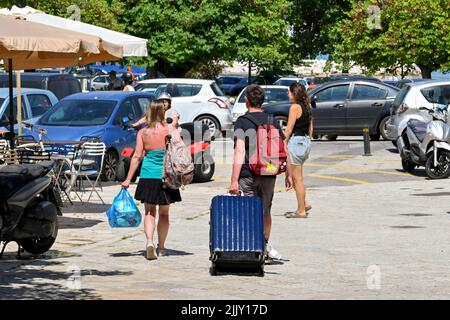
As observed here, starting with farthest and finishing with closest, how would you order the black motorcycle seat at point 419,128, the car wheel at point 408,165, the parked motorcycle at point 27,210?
the car wheel at point 408,165, the black motorcycle seat at point 419,128, the parked motorcycle at point 27,210

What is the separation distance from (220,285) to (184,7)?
119ft

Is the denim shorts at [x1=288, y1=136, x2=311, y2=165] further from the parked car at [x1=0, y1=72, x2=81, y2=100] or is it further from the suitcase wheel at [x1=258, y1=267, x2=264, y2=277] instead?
the parked car at [x1=0, y1=72, x2=81, y2=100]

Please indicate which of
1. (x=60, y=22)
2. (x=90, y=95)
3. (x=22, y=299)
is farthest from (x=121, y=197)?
(x=90, y=95)

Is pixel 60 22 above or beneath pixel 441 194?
above

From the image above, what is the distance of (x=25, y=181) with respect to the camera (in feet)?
42.0

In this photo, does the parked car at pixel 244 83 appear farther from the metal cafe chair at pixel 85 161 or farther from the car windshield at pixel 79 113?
the metal cafe chair at pixel 85 161

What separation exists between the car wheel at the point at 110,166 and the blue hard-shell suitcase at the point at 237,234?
32.3ft

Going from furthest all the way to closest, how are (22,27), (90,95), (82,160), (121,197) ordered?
(90,95) → (82,160) → (22,27) → (121,197)

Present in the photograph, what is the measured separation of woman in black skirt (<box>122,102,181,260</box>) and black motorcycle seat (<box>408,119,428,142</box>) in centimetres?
1069

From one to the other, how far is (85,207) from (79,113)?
4988 mm

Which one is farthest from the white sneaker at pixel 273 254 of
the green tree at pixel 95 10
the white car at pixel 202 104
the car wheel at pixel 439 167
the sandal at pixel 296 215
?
the green tree at pixel 95 10

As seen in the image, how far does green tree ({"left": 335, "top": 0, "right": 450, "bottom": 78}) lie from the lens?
4488 centimetres

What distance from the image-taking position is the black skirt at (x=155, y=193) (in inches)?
508

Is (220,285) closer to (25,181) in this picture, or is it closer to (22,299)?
(22,299)
